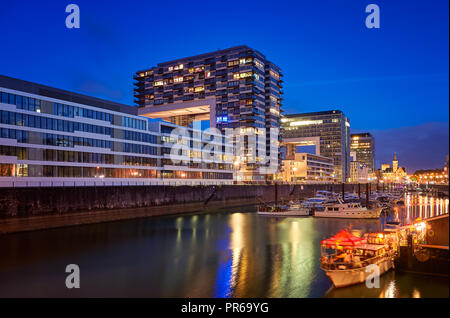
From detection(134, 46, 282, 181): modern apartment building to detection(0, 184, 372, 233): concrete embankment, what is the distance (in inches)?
2490

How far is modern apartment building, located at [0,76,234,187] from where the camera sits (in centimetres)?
5691

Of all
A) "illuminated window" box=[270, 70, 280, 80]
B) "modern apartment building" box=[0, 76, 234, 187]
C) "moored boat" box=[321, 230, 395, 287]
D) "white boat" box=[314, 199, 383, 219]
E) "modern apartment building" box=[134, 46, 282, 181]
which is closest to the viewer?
"moored boat" box=[321, 230, 395, 287]

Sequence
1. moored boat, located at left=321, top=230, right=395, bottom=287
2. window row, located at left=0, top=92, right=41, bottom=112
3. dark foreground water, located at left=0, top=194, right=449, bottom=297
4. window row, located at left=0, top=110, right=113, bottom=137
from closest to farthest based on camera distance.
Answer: moored boat, located at left=321, top=230, right=395, bottom=287
dark foreground water, located at left=0, top=194, right=449, bottom=297
window row, located at left=0, top=92, right=41, bottom=112
window row, located at left=0, top=110, right=113, bottom=137

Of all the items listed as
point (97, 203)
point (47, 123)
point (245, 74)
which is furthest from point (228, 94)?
point (97, 203)

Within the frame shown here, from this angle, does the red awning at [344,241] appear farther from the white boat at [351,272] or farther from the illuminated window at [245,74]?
the illuminated window at [245,74]

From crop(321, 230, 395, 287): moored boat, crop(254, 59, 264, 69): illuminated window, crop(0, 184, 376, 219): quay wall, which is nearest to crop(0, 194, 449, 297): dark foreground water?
crop(321, 230, 395, 287): moored boat

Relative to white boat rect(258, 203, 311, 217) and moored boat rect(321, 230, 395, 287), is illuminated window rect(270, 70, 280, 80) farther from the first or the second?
moored boat rect(321, 230, 395, 287)

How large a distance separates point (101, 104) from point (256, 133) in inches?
3388

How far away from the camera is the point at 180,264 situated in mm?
31781

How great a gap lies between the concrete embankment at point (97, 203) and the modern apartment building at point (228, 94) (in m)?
63.2

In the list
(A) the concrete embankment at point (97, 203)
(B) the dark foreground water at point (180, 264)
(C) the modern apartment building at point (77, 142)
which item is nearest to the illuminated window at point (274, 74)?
(C) the modern apartment building at point (77, 142)

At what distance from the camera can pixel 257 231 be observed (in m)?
50.4

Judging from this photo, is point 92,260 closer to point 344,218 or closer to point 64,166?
point 64,166
